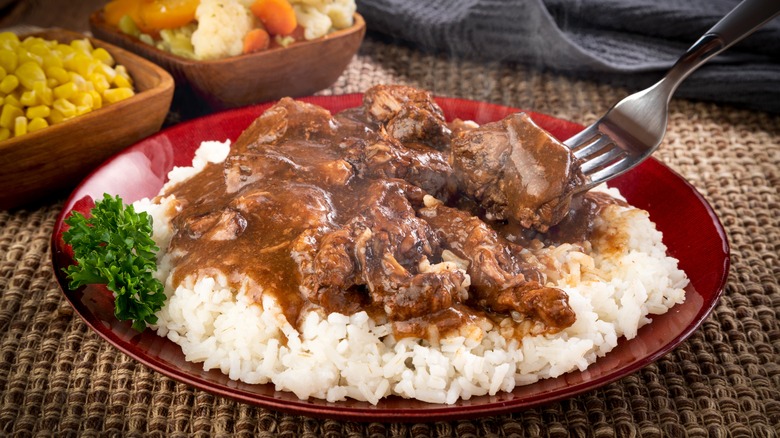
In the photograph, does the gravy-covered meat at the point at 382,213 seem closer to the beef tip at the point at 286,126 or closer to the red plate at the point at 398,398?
the beef tip at the point at 286,126

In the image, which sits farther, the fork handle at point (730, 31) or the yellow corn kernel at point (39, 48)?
the yellow corn kernel at point (39, 48)

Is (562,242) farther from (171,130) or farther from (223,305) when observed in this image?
(171,130)

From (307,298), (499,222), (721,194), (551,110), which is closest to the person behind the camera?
(307,298)

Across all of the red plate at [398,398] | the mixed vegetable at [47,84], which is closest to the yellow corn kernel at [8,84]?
the mixed vegetable at [47,84]

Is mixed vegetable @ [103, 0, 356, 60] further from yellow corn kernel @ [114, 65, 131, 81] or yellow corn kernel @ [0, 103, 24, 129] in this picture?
yellow corn kernel @ [0, 103, 24, 129]

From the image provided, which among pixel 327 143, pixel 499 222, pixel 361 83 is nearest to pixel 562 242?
pixel 499 222

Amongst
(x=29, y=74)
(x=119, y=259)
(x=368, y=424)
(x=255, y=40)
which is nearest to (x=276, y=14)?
(x=255, y=40)

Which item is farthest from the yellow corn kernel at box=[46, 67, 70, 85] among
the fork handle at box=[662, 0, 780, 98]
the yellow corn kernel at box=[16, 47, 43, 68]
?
the fork handle at box=[662, 0, 780, 98]
